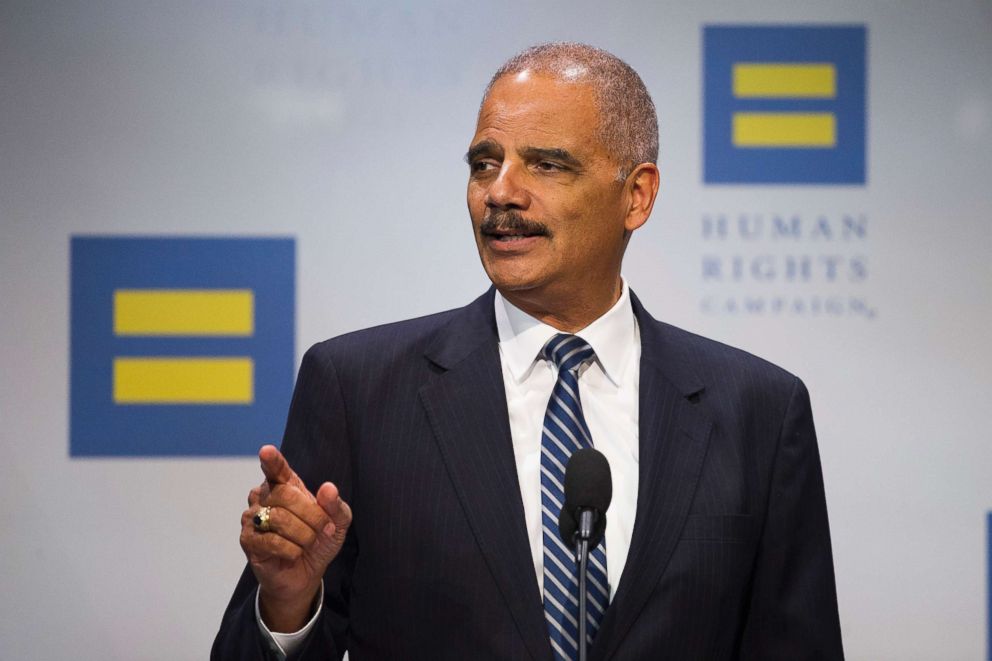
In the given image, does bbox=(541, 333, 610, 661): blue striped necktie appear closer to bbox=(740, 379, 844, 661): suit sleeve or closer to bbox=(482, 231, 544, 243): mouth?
bbox=(482, 231, 544, 243): mouth

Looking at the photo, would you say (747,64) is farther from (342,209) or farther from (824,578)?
(824,578)

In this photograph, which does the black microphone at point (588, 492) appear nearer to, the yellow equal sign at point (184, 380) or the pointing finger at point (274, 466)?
the pointing finger at point (274, 466)

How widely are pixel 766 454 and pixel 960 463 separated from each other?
4.71 feet

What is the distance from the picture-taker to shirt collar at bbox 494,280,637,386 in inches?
74.4

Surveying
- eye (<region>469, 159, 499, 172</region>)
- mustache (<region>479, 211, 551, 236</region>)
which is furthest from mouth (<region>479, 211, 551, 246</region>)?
eye (<region>469, 159, 499, 172</region>)

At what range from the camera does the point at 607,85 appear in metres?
1.91

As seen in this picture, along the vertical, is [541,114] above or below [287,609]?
above

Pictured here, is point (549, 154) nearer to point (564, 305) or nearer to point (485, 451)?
point (564, 305)

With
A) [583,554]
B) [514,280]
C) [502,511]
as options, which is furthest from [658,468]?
[583,554]

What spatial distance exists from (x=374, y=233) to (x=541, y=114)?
129 cm

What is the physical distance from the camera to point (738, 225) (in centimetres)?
308

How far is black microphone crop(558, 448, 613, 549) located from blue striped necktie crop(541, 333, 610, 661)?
0.87ft

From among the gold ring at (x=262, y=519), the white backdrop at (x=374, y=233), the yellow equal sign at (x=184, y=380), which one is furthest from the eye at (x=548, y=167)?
the yellow equal sign at (x=184, y=380)

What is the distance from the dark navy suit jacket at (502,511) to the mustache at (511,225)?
0.18 m
